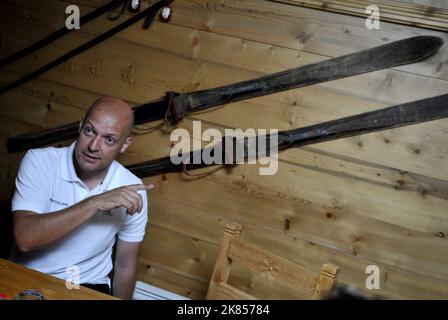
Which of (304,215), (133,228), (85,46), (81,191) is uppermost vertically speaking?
(85,46)

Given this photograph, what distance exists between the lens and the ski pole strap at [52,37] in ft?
7.77

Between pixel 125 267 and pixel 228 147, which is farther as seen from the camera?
pixel 228 147

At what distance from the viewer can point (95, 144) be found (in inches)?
68.6

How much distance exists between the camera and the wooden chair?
1359 millimetres

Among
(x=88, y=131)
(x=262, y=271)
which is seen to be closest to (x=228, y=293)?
(x=262, y=271)

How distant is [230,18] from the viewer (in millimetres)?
2221

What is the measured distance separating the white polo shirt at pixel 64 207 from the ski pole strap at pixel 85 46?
78 centimetres

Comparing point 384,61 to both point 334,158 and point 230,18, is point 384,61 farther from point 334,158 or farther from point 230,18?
point 230,18

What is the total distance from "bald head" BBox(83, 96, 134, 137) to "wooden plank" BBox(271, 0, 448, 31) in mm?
902

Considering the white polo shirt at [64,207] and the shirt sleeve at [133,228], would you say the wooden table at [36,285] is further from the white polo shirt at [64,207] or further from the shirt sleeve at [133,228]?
the shirt sleeve at [133,228]

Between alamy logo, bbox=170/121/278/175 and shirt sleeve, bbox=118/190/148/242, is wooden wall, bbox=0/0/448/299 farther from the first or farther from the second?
shirt sleeve, bbox=118/190/148/242

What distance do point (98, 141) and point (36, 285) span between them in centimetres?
61

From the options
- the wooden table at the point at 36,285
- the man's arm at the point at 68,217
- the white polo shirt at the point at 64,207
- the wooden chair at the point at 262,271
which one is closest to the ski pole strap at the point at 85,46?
the white polo shirt at the point at 64,207

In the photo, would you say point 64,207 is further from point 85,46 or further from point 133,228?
point 85,46
